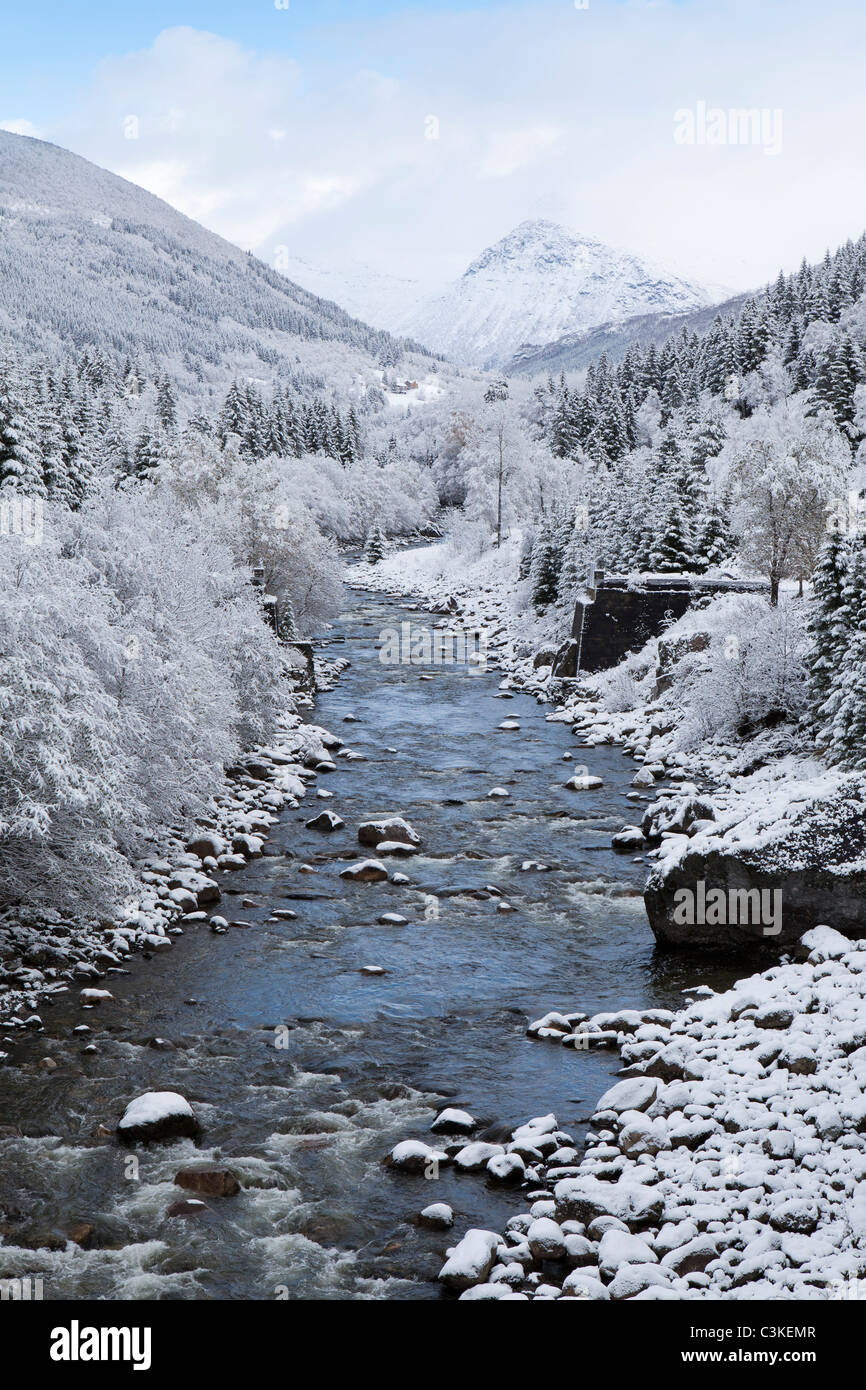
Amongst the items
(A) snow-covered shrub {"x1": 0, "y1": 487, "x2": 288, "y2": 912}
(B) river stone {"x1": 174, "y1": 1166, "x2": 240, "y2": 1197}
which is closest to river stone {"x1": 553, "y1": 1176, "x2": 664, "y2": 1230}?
(B) river stone {"x1": 174, "y1": 1166, "x2": 240, "y2": 1197}

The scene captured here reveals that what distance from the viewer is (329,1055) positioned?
13617mm

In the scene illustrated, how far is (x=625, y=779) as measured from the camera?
27234 mm

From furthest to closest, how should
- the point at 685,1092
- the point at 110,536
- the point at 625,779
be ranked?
the point at 625,779 < the point at 110,536 < the point at 685,1092

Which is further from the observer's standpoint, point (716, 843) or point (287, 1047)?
point (716, 843)

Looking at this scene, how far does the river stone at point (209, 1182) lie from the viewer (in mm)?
10617

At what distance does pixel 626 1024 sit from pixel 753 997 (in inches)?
69.6

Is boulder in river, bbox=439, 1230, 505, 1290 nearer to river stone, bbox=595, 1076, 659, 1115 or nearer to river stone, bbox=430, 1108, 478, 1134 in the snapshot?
river stone, bbox=430, 1108, 478, 1134

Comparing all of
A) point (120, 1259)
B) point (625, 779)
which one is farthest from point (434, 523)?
point (120, 1259)

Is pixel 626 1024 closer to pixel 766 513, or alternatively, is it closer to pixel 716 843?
pixel 716 843

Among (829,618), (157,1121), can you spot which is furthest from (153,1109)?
(829,618)

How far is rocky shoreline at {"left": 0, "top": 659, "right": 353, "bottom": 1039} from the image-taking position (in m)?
15.1
